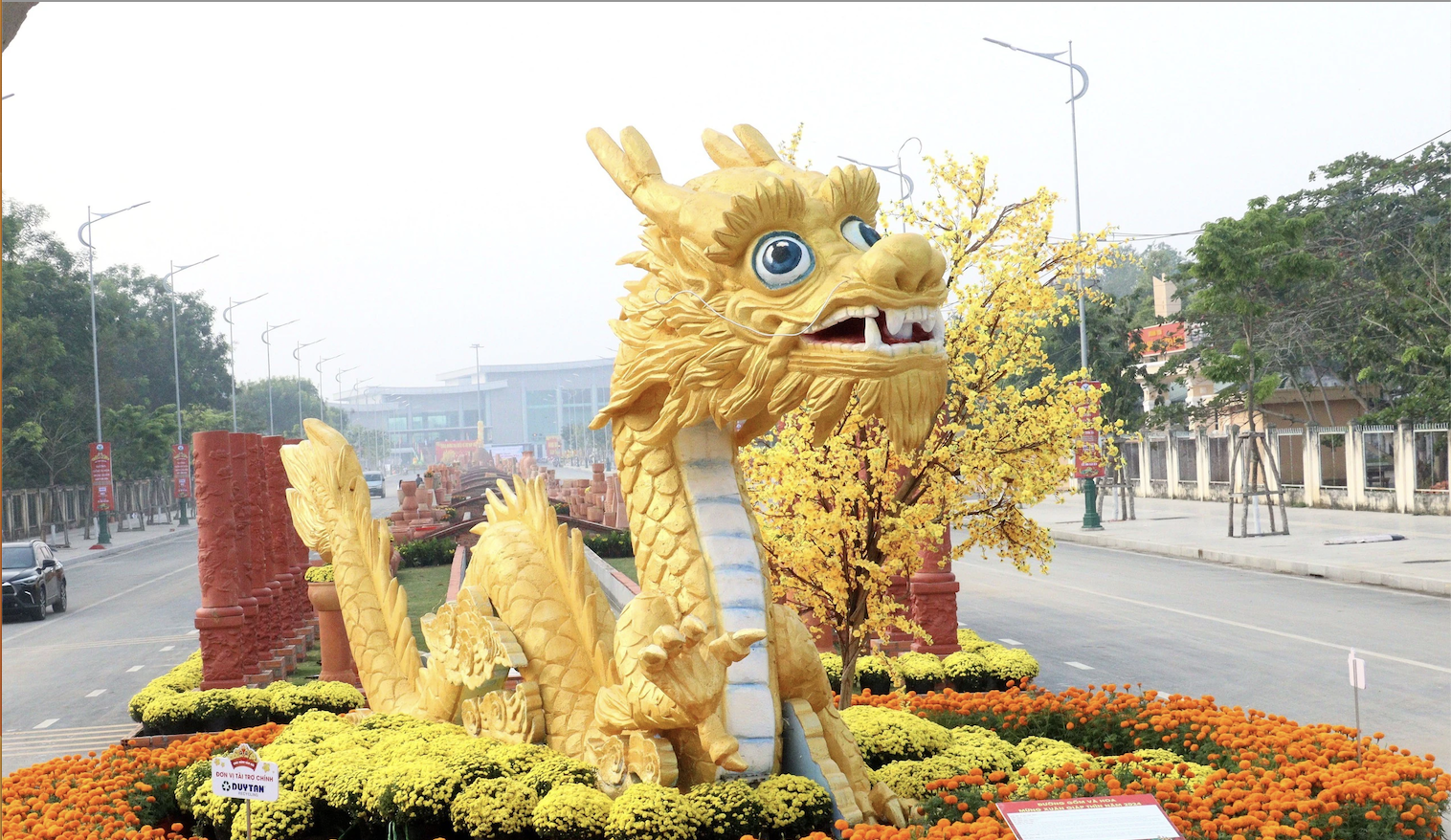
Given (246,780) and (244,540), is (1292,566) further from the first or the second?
(246,780)

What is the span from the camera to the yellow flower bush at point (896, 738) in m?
5.14

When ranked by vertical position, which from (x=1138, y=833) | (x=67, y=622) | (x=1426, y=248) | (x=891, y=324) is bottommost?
(x=67, y=622)

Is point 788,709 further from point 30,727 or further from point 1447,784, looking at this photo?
point 30,727

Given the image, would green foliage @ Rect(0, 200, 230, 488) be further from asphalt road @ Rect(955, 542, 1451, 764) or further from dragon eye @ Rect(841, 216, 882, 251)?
dragon eye @ Rect(841, 216, 882, 251)

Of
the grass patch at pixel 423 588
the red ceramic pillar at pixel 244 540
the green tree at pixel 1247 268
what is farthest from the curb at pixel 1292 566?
the red ceramic pillar at pixel 244 540

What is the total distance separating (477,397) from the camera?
72.1 m

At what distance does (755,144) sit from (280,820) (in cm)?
330

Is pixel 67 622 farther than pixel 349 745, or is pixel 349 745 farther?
pixel 67 622

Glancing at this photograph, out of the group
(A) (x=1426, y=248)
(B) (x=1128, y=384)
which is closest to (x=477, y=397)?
(B) (x=1128, y=384)

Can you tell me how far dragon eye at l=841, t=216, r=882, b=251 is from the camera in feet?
12.6

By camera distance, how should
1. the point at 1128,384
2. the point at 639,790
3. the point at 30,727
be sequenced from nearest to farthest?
the point at 639,790
the point at 30,727
the point at 1128,384

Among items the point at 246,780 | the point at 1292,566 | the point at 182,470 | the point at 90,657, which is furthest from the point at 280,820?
the point at 182,470

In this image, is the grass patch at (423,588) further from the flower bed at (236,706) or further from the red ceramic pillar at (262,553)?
the flower bed at (236,706)

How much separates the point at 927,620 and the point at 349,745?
454 centimetres
